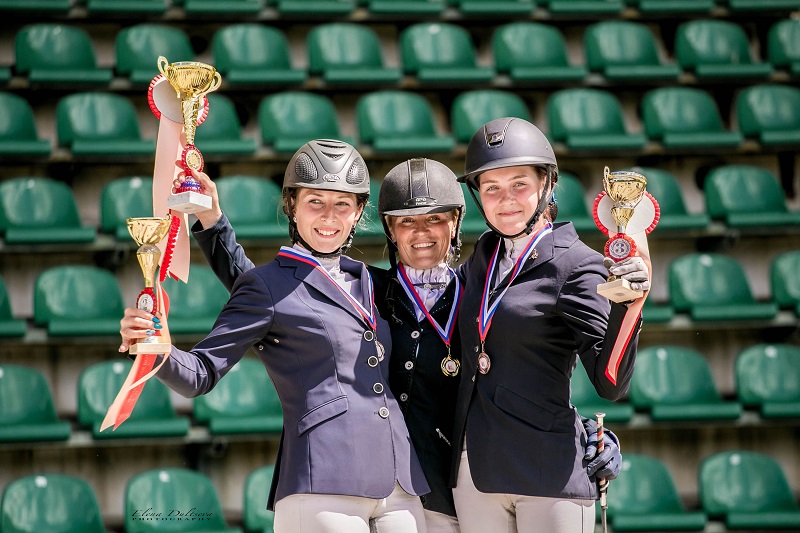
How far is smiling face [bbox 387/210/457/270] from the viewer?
11.2ft

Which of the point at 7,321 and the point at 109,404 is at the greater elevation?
the point at 7,321

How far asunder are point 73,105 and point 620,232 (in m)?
4.59

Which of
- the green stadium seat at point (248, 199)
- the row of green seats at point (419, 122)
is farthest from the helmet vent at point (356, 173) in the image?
the row of green seats at point (419, 122)

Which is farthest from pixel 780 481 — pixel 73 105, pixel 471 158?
pixel 73 105

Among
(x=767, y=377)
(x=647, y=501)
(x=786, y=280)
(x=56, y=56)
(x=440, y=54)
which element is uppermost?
(x=440, y=54)

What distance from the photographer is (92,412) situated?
5.30 metres

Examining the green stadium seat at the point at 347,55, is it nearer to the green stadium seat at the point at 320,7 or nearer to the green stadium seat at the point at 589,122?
the green stadium seat at the point at 320,7

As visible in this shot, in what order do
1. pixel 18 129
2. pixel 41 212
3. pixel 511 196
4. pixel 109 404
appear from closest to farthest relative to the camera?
pixel 511 196 → pixel 109 404 → pixel 41 212 → pixel 18 129

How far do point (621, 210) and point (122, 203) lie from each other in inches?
156

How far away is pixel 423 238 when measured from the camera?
3.41 meters

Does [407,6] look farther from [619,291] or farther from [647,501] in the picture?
[619,291]

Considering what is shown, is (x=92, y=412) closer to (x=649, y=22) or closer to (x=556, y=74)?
(x=556, y=74)

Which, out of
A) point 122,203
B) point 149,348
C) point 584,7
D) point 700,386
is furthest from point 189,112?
point 584,7

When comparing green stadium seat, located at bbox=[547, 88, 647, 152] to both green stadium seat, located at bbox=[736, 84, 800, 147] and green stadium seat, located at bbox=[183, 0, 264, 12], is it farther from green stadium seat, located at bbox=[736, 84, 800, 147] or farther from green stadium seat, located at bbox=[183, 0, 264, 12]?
green stadium seat, located at bbox=[183, 0, 264, 12]
